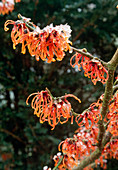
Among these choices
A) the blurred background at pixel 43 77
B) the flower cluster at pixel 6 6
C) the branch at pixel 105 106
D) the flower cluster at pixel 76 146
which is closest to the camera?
the branch at pixel 105 106

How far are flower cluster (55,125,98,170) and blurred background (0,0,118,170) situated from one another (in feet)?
2.78

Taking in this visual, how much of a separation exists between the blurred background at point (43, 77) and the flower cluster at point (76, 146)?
0.85m

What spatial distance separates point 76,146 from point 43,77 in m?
1.12

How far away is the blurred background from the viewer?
1.91m

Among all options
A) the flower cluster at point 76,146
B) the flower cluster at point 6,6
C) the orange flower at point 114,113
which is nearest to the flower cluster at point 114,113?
the orange flower at point 114,113

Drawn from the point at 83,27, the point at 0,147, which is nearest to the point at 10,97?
the point at 0,147

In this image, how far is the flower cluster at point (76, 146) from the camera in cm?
91

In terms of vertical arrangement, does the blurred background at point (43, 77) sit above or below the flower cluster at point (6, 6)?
→ below

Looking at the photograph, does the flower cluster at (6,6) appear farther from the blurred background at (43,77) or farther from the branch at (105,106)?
the branch at (105,106)

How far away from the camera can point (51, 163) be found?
1990mm

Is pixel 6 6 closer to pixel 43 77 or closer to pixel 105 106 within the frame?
pixel 43 77

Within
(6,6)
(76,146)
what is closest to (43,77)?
(6,6)

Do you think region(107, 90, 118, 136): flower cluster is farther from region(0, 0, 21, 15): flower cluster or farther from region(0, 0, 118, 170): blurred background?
region(0, 0, 21, 15): flower cluster

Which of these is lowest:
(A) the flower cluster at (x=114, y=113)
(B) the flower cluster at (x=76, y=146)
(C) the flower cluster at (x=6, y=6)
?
(B) the flower cluster at (x=76, y=146)
